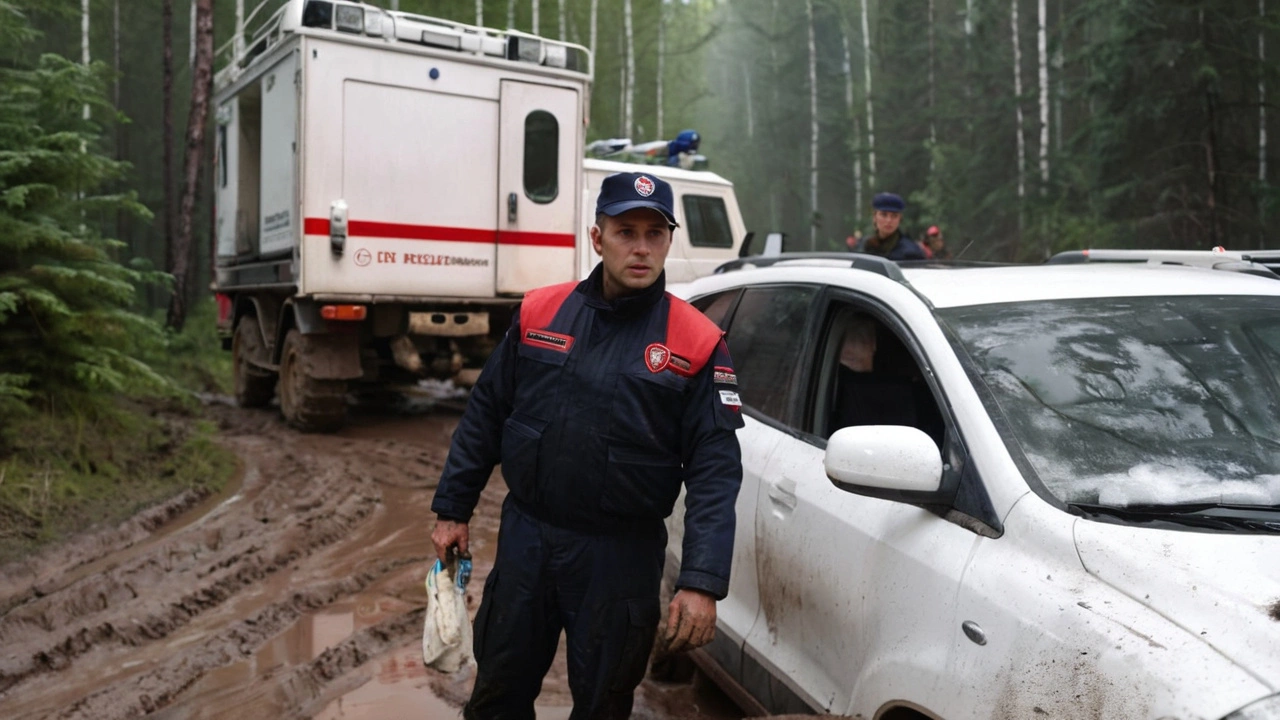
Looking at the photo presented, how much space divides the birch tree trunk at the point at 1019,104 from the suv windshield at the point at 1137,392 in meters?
21.4

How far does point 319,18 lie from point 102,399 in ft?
11.7

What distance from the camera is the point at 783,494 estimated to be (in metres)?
3.04

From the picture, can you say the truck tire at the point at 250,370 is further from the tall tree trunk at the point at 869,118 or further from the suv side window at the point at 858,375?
the tall tree trunk at the point at 869,118

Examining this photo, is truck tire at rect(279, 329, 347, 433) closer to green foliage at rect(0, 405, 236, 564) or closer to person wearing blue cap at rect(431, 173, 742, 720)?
green foliage at rect(0, 405, 236, 564)

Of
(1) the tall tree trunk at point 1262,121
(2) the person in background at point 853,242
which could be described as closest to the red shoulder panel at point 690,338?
(2) the person in background at point 853,242

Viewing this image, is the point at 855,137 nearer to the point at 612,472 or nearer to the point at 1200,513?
the point at 612,472

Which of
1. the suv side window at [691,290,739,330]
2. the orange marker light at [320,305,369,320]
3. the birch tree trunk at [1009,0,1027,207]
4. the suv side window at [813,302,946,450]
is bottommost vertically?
the suv side window at [813,302,946,450]

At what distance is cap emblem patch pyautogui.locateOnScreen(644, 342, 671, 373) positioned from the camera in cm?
250

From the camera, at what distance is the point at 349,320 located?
9.02 m

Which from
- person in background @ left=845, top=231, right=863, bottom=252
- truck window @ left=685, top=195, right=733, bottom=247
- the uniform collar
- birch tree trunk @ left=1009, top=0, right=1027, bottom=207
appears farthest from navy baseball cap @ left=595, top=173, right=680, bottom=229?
birch tree trunk @ left=1009, top=0, right=1027, bottom=207

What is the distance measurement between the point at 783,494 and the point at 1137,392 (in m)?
0.99

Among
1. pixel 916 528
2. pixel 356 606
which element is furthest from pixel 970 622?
pixel 356 606

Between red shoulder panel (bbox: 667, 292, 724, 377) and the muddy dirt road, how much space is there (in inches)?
66.0

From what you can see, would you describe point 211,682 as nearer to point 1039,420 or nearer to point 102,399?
point 1039,420
